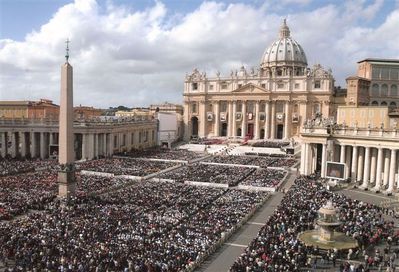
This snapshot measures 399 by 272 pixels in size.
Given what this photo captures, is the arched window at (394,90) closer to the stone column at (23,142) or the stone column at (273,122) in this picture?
the stone column at (273,122)

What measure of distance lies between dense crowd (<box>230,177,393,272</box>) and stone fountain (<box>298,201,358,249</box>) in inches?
19.1

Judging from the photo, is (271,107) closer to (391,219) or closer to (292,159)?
(292,159)

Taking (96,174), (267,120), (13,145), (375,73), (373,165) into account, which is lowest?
(96,174)

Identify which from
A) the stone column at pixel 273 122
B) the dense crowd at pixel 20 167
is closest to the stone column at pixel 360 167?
the dense crowd at pixel 20 167

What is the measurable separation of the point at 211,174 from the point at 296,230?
80.7 ft

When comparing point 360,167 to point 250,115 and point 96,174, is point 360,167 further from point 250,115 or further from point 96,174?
point 250,115

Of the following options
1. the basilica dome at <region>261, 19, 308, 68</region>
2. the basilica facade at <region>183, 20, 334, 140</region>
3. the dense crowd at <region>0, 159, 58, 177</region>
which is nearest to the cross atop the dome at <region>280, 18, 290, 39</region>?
the basilica dome at <region>261, 19, 308, 68</region>

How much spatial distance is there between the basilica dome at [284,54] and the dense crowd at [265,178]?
84442mm

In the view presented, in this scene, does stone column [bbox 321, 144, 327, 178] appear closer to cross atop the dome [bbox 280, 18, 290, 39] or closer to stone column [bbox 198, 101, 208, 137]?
stone column [bbox 198, 101, 208, 137]

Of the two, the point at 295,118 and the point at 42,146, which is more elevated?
the point at 295,118

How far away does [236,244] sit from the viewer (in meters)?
25.8

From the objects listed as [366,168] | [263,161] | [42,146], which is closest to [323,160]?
[366,168]

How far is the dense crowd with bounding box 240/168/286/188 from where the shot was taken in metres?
44.7

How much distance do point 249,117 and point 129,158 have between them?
47004 millimetres
